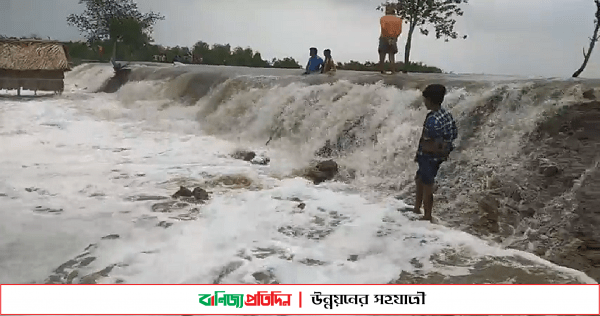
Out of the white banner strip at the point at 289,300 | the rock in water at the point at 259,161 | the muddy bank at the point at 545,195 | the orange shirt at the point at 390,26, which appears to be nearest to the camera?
the white banner strip at the point at 289,300

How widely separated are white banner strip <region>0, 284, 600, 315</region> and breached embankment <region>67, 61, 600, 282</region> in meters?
1.00

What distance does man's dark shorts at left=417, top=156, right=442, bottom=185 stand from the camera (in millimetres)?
4418

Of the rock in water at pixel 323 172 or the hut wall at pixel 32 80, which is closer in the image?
the rock in water at pixel 323 172

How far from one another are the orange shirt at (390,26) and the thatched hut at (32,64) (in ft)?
33.0

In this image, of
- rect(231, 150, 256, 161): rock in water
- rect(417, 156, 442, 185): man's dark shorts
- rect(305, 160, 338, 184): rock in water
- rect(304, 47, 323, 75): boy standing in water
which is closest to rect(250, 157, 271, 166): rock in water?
rect(231, 150, 256, 161): rock in water

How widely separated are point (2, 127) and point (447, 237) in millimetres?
9318

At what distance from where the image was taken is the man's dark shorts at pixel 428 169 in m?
4.42

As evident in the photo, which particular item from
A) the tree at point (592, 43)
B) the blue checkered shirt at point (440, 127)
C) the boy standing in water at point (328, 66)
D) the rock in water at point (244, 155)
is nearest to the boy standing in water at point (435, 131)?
the blue checkered shirt at point (440, 127)

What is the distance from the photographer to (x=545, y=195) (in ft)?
15.6

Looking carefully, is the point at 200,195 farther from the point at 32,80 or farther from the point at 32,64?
the point at 32,80

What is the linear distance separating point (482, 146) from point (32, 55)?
43.5 feet

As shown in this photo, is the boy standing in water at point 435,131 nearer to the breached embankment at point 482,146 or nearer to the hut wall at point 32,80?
the breached embankment at point 482,146

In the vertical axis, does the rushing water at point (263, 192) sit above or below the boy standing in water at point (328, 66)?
below

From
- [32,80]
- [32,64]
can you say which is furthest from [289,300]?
[32,80]
